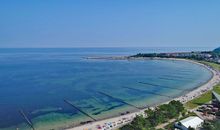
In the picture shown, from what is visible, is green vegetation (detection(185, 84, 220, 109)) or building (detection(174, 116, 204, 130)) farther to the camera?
green vegetation (detection(185, 84, 220, 109))

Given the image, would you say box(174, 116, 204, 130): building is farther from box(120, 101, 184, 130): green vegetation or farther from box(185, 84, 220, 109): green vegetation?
box(185, 84, 220, 109): green vegetation

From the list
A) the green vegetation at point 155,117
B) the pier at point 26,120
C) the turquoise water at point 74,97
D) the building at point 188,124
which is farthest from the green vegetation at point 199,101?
the pier at point 26,120

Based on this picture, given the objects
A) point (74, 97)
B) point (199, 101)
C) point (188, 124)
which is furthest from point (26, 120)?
point (199, 101)

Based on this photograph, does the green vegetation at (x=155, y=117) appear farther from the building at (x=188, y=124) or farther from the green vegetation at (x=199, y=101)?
the green vegetation at (x=199, y=101)

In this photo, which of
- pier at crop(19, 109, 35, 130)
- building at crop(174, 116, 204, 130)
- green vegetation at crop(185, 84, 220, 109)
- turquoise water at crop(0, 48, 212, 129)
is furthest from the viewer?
green vegetation at crop(185, 84, 220, 109)

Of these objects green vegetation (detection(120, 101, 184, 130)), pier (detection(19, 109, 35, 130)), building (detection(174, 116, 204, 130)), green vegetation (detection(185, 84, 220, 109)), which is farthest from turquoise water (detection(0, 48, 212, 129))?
building (detection(174, 116, 204, 130))

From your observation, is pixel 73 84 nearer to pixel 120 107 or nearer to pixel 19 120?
pixel 120 107

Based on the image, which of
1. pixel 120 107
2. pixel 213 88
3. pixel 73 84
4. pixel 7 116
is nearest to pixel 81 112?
pixel 120 107

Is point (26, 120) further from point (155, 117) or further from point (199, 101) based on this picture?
point (199, 101)
